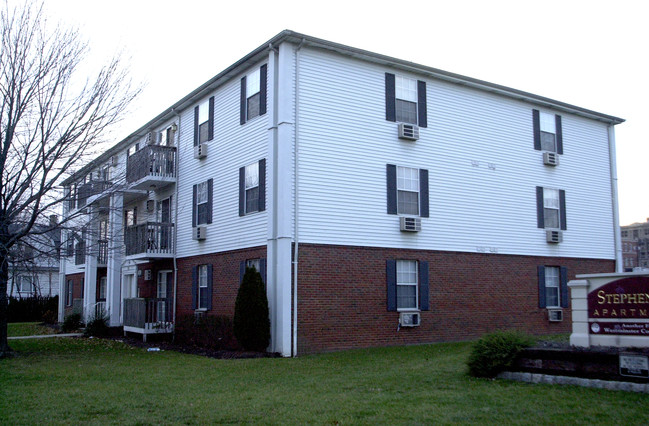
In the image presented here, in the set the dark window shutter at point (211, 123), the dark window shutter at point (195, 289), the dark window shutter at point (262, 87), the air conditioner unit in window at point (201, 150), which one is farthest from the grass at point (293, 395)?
the dark window shutter at point (211, 123)

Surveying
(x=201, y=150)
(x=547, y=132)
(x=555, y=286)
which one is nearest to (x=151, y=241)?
(x=201, y=150)

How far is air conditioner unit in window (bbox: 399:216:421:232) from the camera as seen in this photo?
19031mm

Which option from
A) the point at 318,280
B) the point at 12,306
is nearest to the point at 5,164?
the point at 318,280

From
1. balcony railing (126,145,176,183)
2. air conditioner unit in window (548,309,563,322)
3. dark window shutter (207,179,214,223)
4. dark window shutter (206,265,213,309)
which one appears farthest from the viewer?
balcony railing (126,145,176,183)

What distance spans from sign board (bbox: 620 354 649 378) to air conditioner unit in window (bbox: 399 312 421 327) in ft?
31.6

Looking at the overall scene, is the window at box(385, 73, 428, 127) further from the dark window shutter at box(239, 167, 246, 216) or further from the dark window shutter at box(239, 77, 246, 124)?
the dark window shutter at box(239, 167, 246, 216)

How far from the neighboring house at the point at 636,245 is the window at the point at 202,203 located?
72801 mm

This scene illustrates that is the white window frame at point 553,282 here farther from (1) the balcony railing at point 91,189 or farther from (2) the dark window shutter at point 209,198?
(1) the balcony railing at point 91,189

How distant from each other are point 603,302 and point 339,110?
988 cm

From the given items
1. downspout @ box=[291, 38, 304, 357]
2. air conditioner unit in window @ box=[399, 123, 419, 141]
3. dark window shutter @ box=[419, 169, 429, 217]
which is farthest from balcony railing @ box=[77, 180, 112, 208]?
dark window shutter @ box=[419, 169, 429, 217]

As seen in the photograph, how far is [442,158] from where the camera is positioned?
20.5 metres

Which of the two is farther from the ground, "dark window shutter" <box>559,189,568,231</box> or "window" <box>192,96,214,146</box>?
"window" <box>192,96,214,146</box>

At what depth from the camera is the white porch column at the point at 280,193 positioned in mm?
16719

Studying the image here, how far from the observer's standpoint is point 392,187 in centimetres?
1908
